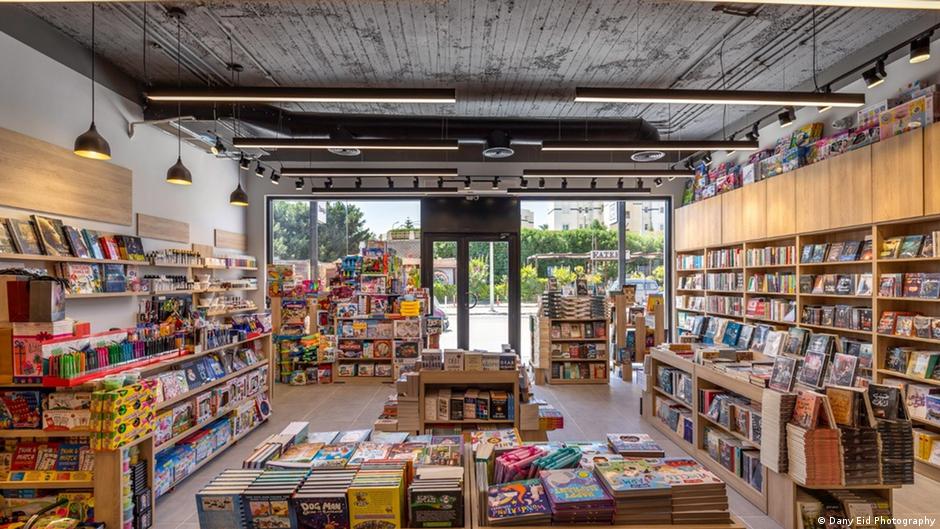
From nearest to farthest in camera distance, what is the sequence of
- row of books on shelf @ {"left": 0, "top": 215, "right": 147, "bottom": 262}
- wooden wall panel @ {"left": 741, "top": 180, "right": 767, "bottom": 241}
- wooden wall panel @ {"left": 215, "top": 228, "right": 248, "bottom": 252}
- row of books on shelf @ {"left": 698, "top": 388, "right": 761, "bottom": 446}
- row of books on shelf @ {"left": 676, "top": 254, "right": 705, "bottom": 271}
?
row of books on shelf @ {"left": 698, "top": 388, "right": 761, "bottom": 446} → row of books on shelf @ {"left": 0, "top": 215, "right": 147, "bottom": 262} → wooden wall panel @ {"left": 741, "top": 180, "right": 767, "bottom": 241} → wooden wall panel @ {"left": 215, "top": 228, "right": 248, "bottom": 252} → row of books on shelf @ {"left": 676, "top": 254, "right": 705, "bottom": 271}

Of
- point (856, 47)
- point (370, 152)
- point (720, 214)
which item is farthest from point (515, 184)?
point (856, 47)

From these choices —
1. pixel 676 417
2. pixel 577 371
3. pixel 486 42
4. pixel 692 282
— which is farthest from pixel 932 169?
pixel 577 371

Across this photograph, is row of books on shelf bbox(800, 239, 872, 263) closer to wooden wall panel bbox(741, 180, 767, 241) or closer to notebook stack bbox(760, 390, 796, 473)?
wooden wall panel bbox(741, 180, 767, 241)

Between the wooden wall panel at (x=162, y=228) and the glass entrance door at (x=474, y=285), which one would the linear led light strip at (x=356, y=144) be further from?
the glass entrance door at (x=474, y=285)

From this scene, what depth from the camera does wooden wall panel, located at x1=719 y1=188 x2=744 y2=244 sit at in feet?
24.0

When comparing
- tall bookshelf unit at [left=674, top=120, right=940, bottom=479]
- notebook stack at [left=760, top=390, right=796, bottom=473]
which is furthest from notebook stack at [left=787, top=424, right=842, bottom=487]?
tall bookshelf unit at [left=674, top=120, right=940, bottom=479]

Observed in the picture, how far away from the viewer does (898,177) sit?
14.8 feet

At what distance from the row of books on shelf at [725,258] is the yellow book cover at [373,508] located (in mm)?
7423

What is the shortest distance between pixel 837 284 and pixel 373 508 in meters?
6.28

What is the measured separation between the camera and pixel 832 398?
3.04m

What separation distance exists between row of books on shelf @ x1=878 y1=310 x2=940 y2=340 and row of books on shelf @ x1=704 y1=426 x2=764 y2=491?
2.18 metres

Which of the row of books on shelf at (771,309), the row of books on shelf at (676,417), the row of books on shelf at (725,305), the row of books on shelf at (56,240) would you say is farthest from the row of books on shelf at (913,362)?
the row of books on shelf at (56,240)

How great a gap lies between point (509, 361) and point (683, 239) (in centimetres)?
684

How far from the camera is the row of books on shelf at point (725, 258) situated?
741cm
